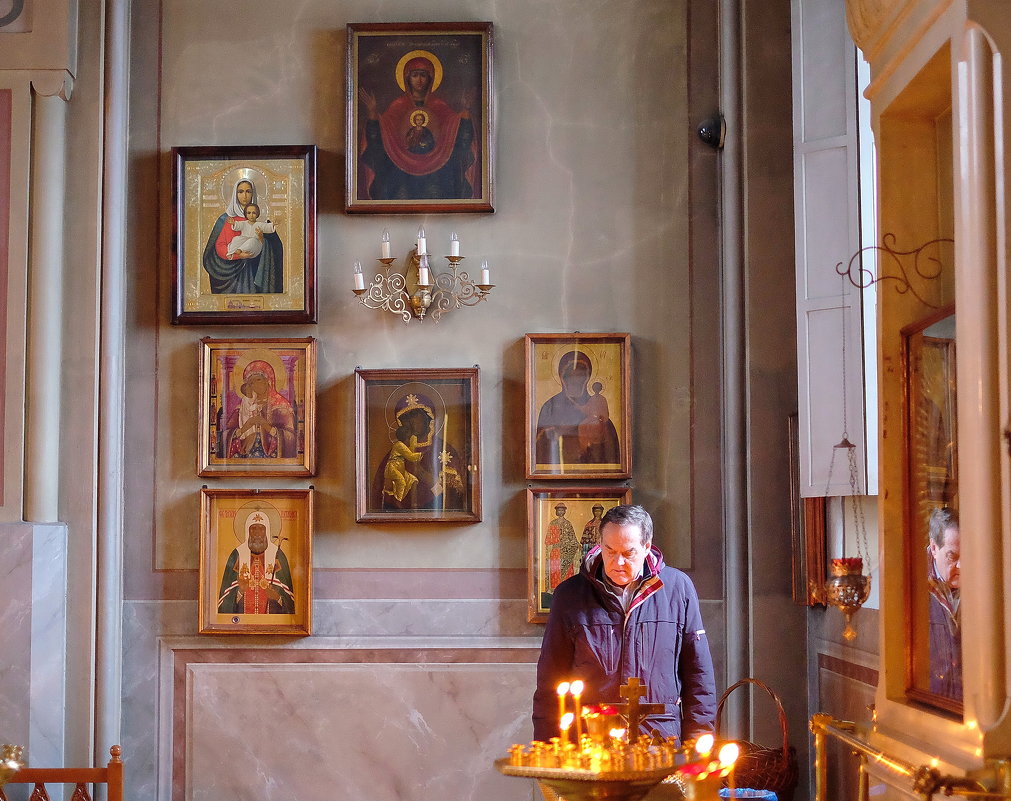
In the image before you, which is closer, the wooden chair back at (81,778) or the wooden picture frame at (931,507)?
the wooden picture frame at (931,507)

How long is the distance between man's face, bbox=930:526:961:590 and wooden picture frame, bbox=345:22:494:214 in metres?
3.96

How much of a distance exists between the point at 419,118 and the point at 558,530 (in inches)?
97.4

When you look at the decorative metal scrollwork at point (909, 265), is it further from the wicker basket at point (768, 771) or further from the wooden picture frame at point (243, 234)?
the wooden picture frame at point (243, 234)

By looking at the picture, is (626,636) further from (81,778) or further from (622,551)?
(81,778)

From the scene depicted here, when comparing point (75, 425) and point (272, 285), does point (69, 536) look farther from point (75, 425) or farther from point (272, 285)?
point (272, 285)

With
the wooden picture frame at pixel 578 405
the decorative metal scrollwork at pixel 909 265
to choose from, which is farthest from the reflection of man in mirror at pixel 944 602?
the wooden picture frame at pixel 578 405

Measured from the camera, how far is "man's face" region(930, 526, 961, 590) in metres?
3.03

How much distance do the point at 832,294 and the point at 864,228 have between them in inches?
13.5

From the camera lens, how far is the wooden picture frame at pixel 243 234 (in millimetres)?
6570

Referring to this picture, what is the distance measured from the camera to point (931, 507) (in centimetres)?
321

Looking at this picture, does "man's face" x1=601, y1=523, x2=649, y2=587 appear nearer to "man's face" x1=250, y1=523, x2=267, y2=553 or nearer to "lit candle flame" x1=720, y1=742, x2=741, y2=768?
"lit candle flame" x1=720, y1=742, x2=741, y2=768

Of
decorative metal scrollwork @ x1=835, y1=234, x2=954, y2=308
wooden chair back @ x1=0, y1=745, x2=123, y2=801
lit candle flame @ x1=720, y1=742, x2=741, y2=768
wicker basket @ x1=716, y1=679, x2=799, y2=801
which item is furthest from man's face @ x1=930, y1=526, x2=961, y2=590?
wooden chair back @ x1=0, y1=745, x2=123, y2=801

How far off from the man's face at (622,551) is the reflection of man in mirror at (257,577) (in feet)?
8.01

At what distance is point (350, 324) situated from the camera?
6.63 m
